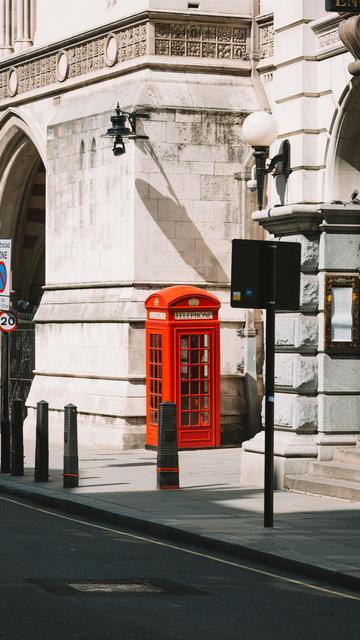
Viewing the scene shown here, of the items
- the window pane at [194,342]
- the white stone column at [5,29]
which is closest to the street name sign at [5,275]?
the window pane at [194,342]

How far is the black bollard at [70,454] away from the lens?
58.6 feet

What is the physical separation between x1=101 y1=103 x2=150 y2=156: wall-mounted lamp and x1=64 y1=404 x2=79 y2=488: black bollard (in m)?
7.11

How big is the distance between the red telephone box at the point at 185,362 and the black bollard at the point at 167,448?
5.59 metres

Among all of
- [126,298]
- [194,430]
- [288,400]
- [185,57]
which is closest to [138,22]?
[185,57]

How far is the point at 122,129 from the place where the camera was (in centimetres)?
2397

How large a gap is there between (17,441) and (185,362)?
473 cm

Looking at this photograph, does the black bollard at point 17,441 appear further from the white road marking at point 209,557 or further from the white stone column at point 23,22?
the white stone column at point 23,22

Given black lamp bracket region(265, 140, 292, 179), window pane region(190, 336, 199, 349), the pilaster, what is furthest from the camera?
window pane region(190, 336, 199, 349)

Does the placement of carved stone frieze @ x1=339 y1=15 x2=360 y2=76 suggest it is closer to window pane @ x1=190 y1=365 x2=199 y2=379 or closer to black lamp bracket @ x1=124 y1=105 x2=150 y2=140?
window pane @ x1=190 y1=365 x2=199 y2=379

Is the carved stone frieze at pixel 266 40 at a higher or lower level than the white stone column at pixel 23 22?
lower

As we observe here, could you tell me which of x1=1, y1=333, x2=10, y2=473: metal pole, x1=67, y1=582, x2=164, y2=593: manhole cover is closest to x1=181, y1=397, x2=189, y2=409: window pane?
x1=1, y1=333, x2=10, y2=473: metal pole

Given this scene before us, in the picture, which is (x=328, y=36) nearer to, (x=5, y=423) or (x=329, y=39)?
(x=329, y=39)

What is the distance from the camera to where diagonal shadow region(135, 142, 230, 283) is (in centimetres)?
2477

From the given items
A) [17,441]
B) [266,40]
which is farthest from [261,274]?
[266,40]
